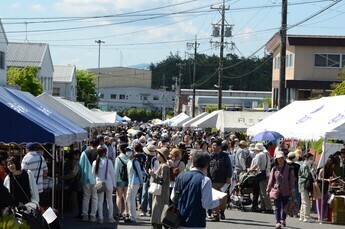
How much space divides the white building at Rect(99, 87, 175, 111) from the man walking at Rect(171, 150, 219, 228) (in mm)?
139811

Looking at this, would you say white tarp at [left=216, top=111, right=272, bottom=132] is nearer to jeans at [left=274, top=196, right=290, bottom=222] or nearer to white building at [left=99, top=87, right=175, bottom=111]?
jeans at [left=274, top=196, right=290, bottom=222]

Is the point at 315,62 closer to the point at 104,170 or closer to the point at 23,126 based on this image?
the point at 104,170

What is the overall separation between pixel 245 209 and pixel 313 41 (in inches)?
1171

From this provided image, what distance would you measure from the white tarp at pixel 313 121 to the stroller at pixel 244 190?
1538 mm

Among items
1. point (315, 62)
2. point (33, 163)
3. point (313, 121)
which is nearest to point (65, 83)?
point (315, 62)

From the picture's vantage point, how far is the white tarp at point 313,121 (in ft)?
63.2

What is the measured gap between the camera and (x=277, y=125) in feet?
79.4

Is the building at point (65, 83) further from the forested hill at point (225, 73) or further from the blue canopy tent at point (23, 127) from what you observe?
the blue canopy tent at point (23, 127)

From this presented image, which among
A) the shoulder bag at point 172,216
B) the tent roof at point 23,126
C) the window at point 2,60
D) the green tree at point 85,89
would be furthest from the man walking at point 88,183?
the green tree at point 85,89

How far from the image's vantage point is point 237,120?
130 ft

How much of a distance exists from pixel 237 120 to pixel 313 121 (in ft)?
62.1

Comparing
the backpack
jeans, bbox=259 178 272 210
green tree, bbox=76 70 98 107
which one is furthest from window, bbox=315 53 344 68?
green tree, bbox=76 70 98 107

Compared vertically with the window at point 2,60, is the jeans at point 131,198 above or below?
below

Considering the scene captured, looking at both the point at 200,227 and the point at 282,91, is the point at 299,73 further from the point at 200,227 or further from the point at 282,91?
the point at 200,227
